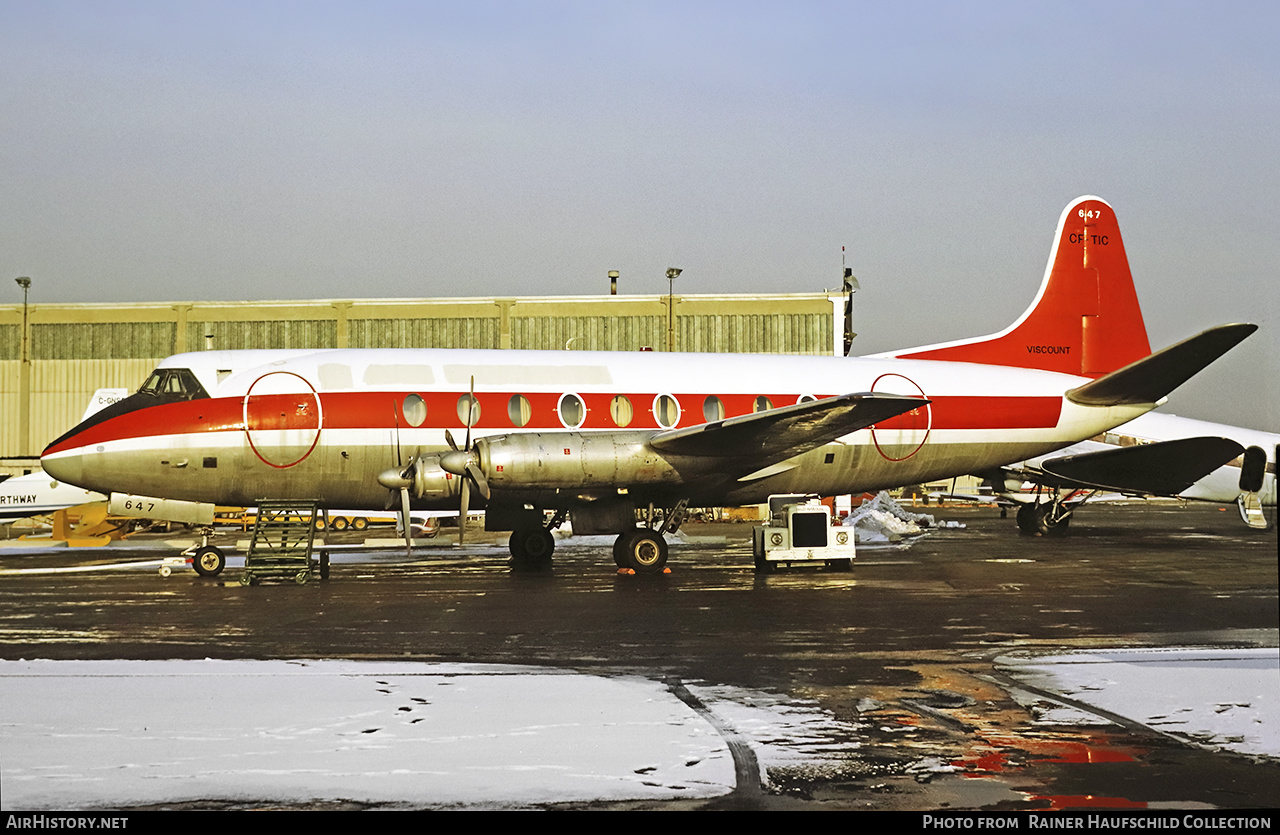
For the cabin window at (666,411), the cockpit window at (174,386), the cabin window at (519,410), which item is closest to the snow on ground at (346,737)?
the cockpit window at (174,386)

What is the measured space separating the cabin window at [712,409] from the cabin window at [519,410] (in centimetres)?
355

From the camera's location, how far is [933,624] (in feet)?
42.0

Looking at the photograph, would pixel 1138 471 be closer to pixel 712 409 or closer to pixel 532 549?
pixel 712 409

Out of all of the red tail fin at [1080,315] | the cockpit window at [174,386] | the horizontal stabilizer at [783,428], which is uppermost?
the red tail fin at [1080,315]

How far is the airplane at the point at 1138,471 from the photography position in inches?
1166

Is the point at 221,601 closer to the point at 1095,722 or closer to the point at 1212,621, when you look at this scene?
the point at 1095,722

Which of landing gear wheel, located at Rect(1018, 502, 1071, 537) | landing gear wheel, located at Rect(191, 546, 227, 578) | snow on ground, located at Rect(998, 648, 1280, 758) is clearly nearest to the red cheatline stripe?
landing gear wheel, located at Rect(191, 546, 227, 578)

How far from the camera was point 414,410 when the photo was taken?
2006cm

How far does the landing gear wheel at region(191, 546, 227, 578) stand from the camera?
1978 centimetres

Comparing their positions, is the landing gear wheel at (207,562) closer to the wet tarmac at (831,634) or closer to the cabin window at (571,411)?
the wet tarmac at (831,634)

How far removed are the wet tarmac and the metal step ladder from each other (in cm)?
48

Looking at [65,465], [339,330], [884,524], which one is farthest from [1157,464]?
[339,330]

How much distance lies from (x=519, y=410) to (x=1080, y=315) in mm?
13504

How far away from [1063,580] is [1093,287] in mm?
9934
